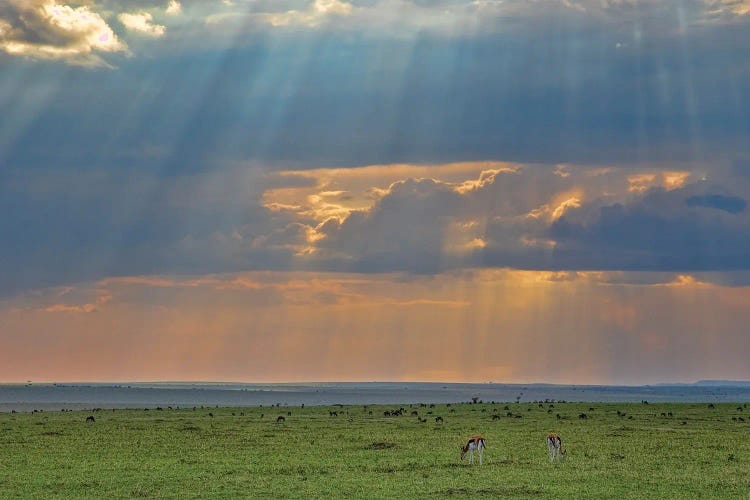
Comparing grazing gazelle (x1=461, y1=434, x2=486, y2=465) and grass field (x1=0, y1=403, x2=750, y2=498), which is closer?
grass field (x1=0, y1=403, x2=750, y2=498)

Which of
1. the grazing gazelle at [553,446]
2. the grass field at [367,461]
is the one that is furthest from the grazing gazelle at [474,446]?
the grazing gazelle at [553,446]

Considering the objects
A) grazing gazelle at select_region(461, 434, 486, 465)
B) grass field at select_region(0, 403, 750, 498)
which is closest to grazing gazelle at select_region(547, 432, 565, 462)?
grass field at select_region(0, 403, 750, 498)

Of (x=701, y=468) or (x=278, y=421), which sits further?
(x=278, y=421)

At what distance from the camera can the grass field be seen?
3772cm

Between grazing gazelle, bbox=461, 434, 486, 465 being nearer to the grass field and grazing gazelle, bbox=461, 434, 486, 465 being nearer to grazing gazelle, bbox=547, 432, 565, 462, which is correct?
the grass field

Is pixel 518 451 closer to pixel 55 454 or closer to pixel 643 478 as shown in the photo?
pixel 643 478

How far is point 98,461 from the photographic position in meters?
48.7

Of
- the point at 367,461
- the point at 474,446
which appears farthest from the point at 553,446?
the point at 367,461

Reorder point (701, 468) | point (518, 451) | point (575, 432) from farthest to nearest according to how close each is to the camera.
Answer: point (575, 432)
point (518, 451)
point (701, 468)

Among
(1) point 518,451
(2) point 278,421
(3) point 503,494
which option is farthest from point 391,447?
(2) point 278,421

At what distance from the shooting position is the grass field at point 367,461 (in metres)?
37.7

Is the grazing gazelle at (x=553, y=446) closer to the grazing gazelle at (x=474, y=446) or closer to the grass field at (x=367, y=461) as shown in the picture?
the grass field at (x=367, y=461)

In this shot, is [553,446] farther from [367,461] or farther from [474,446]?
[367,461]

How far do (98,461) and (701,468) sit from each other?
28357 mm
